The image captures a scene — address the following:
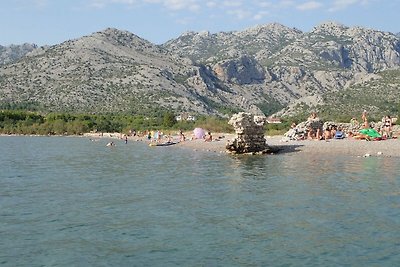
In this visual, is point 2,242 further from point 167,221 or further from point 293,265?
point 293,265

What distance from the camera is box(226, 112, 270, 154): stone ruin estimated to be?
46219 mm

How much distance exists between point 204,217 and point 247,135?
27903 millimetres

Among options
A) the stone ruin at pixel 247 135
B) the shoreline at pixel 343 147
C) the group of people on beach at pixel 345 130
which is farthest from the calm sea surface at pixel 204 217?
the group of people on beach at pixel 345 130

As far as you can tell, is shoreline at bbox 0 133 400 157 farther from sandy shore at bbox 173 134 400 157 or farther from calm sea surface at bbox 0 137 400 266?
calm sea surface at bbox 0 137 400 266

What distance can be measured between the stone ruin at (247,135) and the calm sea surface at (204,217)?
10.5 metres

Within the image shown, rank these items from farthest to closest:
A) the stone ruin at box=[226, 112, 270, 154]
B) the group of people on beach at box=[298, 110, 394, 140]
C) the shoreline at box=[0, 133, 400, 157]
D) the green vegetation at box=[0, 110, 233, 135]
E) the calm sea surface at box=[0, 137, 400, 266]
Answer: the green vegetation at box=[0, 110, 233, 135], the group of people on beach at box=[298, 110, 394, 140], the stone ruin at box=[226, 112, 270, 154], the shoreline at box=[0, 133, 400, 157], the calm sea surface at box=[0, 137, 400, 266]

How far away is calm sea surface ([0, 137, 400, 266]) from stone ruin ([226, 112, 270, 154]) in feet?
34.4

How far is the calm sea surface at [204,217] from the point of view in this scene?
49.3 ft

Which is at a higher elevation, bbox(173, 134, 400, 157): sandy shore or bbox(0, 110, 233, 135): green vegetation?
bbox(0, 110, 233, 135): green vegetation

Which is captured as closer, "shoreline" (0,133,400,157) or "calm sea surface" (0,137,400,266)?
"calm sea surface" (0,137,400,266)

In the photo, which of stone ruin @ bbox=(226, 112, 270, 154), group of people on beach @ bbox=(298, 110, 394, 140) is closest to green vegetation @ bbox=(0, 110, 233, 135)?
group of people on beach @ bbox=(298, 110, 394, 140)

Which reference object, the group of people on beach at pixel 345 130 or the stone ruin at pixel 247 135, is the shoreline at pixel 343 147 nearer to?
the group of people on beach at pixel 345 130

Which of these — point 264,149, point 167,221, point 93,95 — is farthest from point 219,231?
point 93,95

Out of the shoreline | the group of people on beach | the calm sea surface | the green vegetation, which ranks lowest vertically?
the calm sea surface
